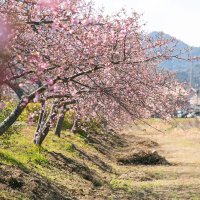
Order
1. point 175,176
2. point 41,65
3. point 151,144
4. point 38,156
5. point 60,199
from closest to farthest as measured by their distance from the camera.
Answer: point 41,65
point 60,199
point 38,156
point 175,176
point 151,144

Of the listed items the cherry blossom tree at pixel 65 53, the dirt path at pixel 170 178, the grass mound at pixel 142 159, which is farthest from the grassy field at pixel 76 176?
Answer: the cherry blossom tree at pixel 65 53

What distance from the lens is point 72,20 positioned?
8.76 meters

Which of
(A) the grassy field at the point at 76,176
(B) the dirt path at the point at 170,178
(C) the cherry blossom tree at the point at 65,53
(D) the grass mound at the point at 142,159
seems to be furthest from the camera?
(D) the grass mound at the point at 142,159

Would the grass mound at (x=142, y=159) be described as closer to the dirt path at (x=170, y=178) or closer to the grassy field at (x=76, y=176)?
the grassy field at (x=76, y=176)

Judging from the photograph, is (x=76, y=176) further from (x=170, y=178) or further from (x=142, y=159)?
(x=142, y=159)

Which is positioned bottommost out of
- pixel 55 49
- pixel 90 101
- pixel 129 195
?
pixel 129 195

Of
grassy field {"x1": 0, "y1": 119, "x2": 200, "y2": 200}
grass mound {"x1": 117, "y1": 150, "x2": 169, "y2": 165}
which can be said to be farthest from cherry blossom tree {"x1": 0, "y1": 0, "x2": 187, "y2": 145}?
grass mound {"x1": 117, "y1": 150, "x2": 169, "y2": 165}

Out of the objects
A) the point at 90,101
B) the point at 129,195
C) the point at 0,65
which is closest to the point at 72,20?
the point at 0,65

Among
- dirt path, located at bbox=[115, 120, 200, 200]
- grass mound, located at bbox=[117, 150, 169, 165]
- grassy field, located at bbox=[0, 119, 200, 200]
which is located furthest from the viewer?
grass mound, located at bbox=[117, 150, 169, 165]

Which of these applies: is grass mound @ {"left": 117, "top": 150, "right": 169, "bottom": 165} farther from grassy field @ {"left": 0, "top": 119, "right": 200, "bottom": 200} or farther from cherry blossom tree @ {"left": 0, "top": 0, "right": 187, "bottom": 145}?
cherry blossom tree @ {"left": 0, "top": 0, "right": 187, "bottom": 145}

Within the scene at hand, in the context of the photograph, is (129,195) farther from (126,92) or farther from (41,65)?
(41,65)

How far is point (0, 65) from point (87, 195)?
359 inches

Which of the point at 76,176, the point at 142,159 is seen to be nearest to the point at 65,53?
the point at 76,176

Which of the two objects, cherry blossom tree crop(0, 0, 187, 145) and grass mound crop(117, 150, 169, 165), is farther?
grass mound crop(117, 150, 169, 165)
